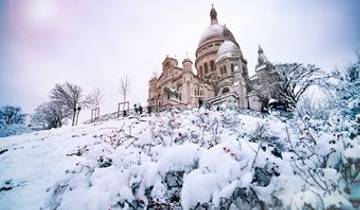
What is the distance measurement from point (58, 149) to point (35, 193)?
494cm

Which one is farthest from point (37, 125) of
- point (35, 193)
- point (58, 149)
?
point (35, 193)

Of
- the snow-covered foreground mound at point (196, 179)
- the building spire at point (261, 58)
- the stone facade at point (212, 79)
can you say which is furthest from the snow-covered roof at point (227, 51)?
the snow-covered foreground mound at point (196, 179)

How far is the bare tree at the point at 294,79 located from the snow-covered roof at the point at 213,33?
77.9ft

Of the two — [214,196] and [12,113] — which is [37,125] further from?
[214,196]

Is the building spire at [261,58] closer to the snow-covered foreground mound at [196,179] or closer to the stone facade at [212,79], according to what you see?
the stone facade at [212,79]

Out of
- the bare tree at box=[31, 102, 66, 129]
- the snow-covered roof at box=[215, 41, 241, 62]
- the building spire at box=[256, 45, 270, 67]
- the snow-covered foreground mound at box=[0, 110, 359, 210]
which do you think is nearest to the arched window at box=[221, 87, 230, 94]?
the snow-covered roof at box=[215, 41, 241, 62]

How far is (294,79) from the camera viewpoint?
86.4 ft

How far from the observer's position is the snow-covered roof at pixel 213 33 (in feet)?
163

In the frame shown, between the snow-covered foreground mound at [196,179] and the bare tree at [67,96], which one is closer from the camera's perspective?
the snow-covered foreground mound at [196,179]

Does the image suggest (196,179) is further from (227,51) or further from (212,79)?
(227,51)

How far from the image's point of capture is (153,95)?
42.6 meters

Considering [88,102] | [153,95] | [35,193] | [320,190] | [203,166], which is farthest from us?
[153,95]

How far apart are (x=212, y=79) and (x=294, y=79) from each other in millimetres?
16967

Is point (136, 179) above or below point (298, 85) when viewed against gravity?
below
